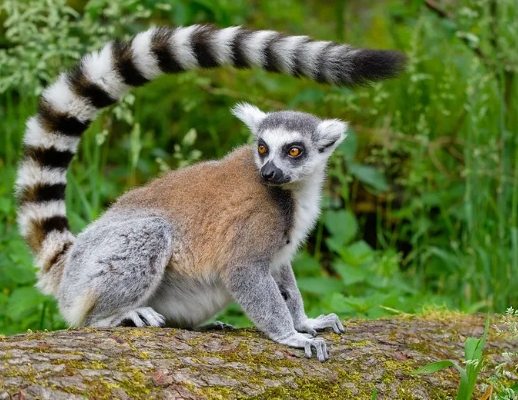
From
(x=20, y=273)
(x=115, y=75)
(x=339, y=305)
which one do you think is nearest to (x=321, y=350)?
(x=339, y=305)

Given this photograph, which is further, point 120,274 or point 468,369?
point 120,274

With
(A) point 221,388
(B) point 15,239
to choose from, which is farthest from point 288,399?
(B) point 15,239

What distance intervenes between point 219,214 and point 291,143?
66cm

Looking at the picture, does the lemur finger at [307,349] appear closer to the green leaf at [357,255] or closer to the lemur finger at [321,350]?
the lemur finger at [321,350]

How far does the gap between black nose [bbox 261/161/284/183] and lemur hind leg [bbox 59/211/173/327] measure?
2.03 ft

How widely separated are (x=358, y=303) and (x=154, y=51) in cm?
213

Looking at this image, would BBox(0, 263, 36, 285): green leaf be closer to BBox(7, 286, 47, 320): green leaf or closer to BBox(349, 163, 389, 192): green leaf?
BBox(7, 286, 47, 320): green leaf

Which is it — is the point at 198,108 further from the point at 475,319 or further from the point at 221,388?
the point at 221,388

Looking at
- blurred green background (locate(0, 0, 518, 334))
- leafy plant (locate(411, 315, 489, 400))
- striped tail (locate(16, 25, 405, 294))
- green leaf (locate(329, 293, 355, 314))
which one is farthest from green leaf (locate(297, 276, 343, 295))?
leafy plant (locate(411, 315, 489, 400))

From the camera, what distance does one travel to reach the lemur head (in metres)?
4.39

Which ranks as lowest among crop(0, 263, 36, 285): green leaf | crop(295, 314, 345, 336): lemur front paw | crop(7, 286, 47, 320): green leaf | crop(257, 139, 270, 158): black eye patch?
crop(7, 286, 47, 320): green leaf

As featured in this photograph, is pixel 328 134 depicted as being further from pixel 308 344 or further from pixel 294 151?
pixel 308 344

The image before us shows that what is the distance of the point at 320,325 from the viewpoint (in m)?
4.29

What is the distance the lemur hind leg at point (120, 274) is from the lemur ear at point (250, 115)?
3.25 ft
